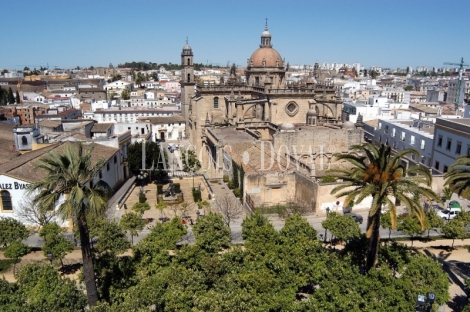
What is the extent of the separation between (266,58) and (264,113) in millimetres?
8381

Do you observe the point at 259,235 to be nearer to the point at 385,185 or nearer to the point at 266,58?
the point at 385,185

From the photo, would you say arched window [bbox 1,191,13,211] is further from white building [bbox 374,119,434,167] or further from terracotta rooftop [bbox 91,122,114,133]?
white building [bbox 374,119,434,167]

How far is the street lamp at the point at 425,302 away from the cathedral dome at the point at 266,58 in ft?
122

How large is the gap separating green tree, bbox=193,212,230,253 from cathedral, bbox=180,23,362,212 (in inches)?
456

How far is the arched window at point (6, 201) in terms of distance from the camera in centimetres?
2425

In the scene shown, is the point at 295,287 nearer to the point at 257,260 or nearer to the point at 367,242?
the point at 257,260

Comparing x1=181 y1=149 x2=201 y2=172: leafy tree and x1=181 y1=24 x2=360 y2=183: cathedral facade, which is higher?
x1=181 y1=24 x2=360 y2=183: cathedral facade

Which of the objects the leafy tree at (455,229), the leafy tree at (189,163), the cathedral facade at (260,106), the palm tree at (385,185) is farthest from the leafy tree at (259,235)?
the leafy tree at (189,163)

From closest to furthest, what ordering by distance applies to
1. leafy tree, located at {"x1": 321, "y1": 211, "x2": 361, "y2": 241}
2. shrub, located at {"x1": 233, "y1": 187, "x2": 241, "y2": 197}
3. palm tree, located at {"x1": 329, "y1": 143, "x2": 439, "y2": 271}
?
palm tree, located at {"x1": 329, "y1": 143, "x2": 439, "y2": 271}
leafy tree, located at {"x1": 321, "y1": 211, "x2": 361, "y2": 241}
shrub, located at {"x1": 233, "y1": 187, "x2": 241, "y2": 197}

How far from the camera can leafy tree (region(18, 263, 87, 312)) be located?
505 inches

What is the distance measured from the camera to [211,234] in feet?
60.6

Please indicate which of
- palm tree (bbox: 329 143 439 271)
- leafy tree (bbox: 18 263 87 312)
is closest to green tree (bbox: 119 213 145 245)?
leafy tree (bbox: 18 263 87 312)

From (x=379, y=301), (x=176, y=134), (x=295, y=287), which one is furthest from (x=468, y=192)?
(x=176, y=134)

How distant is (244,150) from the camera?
3459cm
